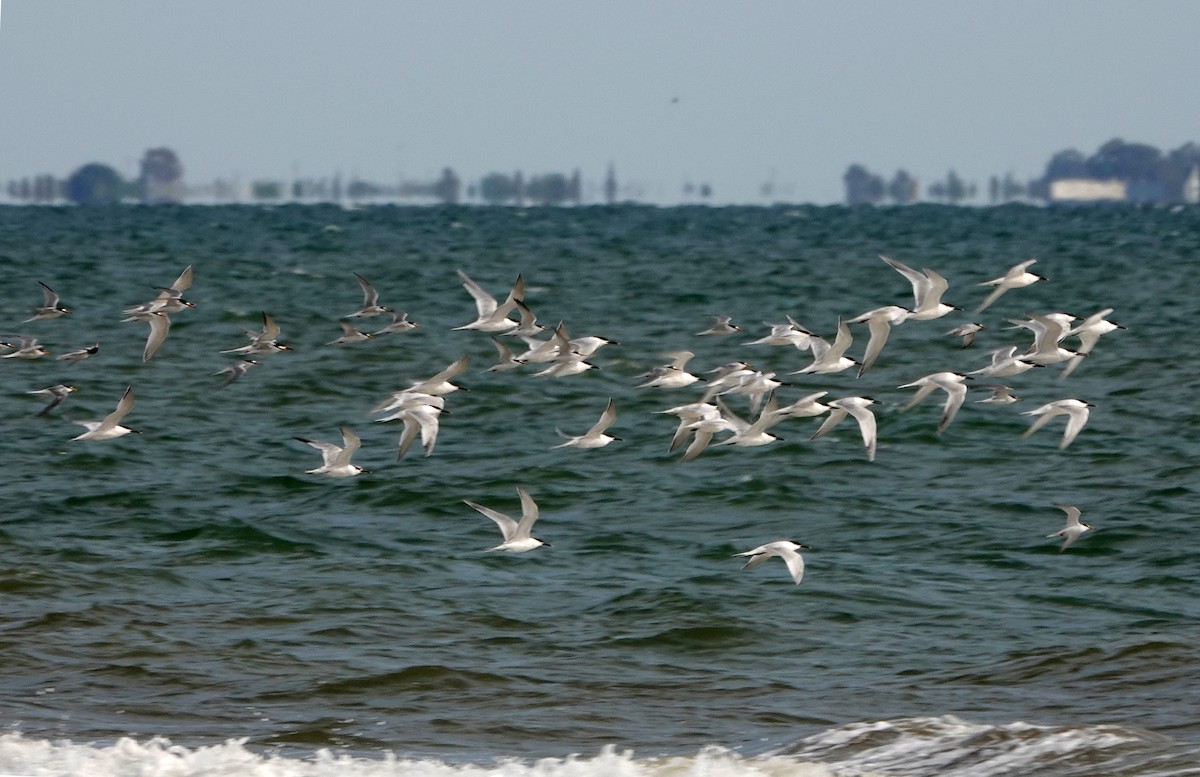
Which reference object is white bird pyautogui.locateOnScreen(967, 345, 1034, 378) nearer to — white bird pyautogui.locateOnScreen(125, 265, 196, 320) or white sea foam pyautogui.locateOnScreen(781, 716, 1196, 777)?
white sea foam pyautogui.locateOnScreen(781, 716, 1196, 777)

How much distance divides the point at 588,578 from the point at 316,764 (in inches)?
253

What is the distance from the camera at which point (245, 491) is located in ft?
78.2

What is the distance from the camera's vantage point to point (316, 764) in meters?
13.2

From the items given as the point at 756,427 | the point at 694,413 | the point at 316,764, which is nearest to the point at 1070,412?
the point at 756,427

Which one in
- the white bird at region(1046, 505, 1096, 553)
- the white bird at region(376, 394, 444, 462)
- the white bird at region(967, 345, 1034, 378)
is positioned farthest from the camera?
the white bird at region(967, 345, 1034, 378)

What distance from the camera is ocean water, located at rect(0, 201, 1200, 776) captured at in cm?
1384

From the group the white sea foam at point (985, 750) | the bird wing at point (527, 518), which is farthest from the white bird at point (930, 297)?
the white sea foam at point (985, 750)

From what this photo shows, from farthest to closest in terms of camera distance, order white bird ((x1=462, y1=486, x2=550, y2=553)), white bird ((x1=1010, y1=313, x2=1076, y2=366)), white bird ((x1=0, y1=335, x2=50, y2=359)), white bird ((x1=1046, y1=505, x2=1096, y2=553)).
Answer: white bird ((x1=0, y1=335, x2=50, y2=359)), white bird ((x1=1010, y1=313, x2=1076, y2=366)), white bird ((x1=1046, y1=505, x2=1096, y2=553)), white bird ((x1=462, y1=486, x2=550, y2=553))

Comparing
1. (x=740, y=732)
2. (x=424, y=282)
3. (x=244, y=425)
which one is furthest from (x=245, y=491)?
(x=424, y=282)

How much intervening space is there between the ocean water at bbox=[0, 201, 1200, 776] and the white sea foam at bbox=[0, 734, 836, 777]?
0.05 metres

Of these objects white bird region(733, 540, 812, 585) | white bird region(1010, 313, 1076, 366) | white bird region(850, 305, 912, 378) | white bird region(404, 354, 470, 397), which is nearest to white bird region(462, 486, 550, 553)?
white bird region(404, 354, 470, 397)

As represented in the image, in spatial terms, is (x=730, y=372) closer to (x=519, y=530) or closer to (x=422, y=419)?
(x=422, y=419)

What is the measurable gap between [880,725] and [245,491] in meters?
12.0

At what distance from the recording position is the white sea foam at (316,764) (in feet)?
42.0
